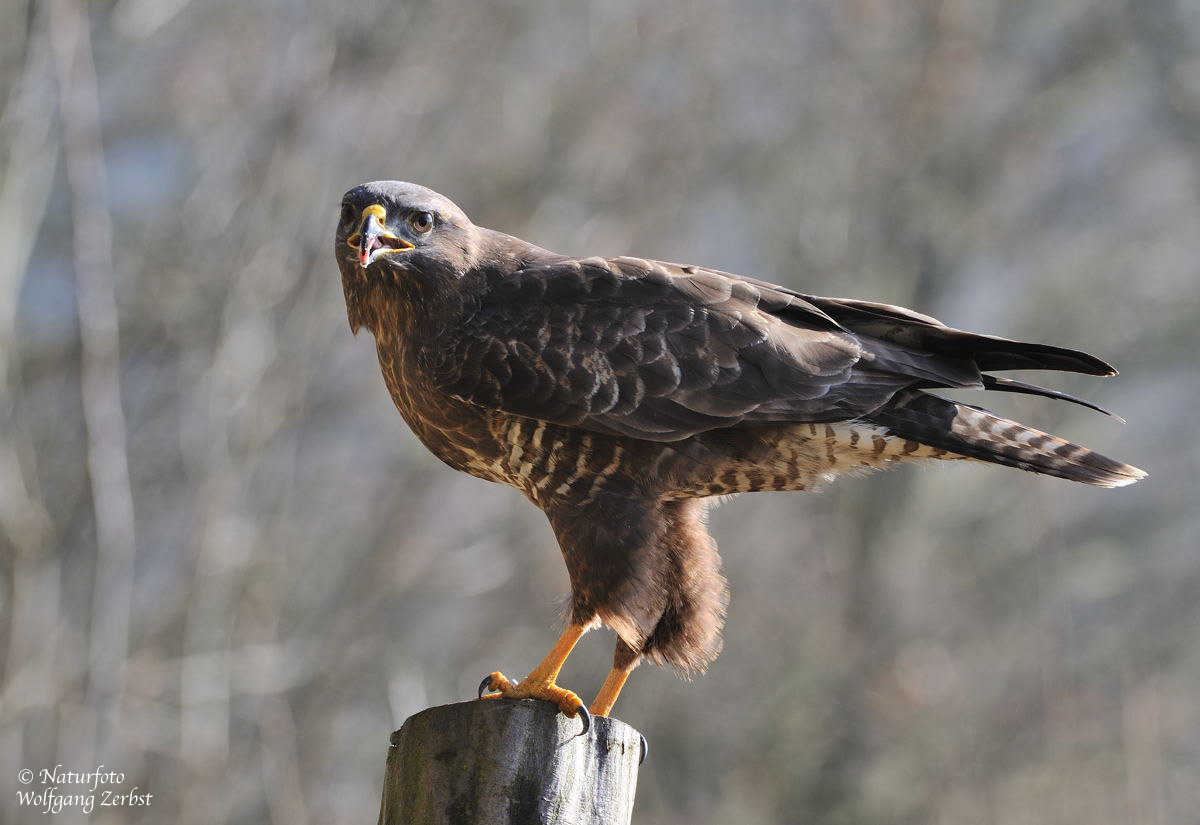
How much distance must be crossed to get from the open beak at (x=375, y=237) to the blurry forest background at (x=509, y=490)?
4.90m

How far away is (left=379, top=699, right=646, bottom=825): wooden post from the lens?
3.03 m

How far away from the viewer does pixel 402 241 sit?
4031 mm

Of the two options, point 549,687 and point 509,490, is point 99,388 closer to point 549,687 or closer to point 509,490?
point 509,490

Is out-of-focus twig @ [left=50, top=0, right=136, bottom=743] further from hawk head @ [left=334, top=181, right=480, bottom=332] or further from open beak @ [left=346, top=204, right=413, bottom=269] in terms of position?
open beak @ [left=346, top=204, right=413, bottom=269]

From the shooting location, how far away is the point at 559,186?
38.7ft

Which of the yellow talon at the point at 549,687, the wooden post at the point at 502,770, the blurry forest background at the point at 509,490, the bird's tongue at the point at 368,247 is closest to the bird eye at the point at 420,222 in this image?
the bird's tongue at the point at 368,247

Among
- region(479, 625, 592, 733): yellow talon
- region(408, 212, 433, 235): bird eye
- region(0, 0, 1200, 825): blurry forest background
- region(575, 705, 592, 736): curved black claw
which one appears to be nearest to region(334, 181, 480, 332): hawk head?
region(408, 212, 433, 235): bird eye

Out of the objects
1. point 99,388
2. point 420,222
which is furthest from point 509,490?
point 420,222

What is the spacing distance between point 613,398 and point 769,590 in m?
10.3

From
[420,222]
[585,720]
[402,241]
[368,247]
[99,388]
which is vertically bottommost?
[585,720]

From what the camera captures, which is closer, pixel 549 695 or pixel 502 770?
pixel 502 770

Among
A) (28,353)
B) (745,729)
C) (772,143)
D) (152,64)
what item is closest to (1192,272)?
(772,143)

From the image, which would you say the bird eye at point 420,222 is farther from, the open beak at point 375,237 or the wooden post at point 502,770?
the wooden post at point 502,770

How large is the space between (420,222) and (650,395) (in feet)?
2.96
